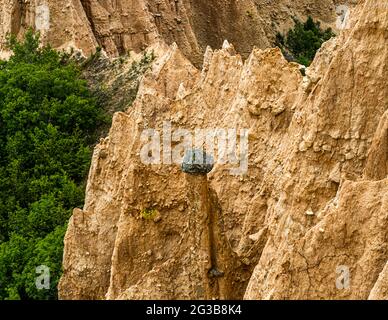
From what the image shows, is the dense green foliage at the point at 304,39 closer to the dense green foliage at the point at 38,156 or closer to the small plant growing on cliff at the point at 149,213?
the dense green foliage at the point at 38,156

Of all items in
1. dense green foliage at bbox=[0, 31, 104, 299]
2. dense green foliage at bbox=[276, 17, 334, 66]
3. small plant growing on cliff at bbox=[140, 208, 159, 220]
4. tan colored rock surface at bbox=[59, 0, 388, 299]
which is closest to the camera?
tan colored rock surface at bbox=[59, 0, 388, 299]

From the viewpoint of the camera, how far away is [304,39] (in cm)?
5141

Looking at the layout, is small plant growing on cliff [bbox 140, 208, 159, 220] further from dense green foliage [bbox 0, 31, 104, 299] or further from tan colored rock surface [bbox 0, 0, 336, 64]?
tan colored rock surface [bbox 0, 0, 336, 64]

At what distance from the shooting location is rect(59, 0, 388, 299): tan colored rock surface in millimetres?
12391

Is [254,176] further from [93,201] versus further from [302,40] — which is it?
[302,40]

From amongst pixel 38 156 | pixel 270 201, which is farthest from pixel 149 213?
pixel 38 156

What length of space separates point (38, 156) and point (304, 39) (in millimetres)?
23336

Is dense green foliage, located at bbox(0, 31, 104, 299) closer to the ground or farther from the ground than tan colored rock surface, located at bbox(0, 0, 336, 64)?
closer to the ground

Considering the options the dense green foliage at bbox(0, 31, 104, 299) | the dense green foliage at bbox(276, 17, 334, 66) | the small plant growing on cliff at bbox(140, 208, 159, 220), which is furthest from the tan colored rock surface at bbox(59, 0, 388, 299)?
the dense green foliage at bbox(276, 17, 334, 66)

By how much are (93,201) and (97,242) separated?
5.52ft

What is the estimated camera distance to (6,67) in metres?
37.5

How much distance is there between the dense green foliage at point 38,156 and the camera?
2344cm

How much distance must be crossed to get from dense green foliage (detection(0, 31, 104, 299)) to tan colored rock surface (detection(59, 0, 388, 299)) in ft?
16.2

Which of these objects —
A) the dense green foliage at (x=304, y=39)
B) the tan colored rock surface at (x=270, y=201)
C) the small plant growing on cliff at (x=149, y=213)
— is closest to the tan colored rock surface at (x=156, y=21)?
the dense green foliage at (x=304, y=39)
